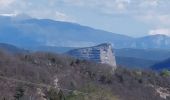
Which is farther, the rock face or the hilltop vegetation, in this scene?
the rock face

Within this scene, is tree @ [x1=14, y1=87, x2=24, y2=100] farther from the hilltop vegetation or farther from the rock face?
the rock face

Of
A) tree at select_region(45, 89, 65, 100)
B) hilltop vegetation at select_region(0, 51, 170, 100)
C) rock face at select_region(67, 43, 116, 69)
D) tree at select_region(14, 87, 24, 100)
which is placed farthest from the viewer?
rock face at select_region(67, 43, 116, 69)

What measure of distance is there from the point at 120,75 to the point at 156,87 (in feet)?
17.4

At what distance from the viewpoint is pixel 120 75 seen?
260 feet

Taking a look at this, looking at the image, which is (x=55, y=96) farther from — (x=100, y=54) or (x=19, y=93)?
(x=100, y=54)

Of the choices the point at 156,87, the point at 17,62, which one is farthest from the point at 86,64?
the point at 17,62

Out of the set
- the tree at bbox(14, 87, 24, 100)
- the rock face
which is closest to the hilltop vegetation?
the tree at bbox(14, 87, 24, 100)

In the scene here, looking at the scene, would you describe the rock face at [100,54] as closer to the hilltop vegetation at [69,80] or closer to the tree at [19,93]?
the hilltop vegetation at [69,80]

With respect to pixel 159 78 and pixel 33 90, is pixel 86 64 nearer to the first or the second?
pixel 159 78

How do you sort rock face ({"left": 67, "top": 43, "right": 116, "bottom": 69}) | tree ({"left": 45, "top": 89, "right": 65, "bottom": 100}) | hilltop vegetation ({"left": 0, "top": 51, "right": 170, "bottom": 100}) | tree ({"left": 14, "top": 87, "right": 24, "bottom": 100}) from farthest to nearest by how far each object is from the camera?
1. rock face ({"left": 67, "top": 43, "right": 116, "bottom": 69})
2. hilltop vegetation ({"left": 0, "top": 51, "right": 170, "bottom": 100})
3. tree ({"left": 45, "top": 89, "right": 65, "bottom": 100})
4. tree ({"left": 14, "top": 87, "right": 24, "bottom": 100})

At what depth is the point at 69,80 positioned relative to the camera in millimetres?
68000

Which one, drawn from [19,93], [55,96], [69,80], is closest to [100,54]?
[69,80]

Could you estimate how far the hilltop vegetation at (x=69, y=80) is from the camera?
54.0 m

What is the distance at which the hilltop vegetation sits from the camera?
54006mm
